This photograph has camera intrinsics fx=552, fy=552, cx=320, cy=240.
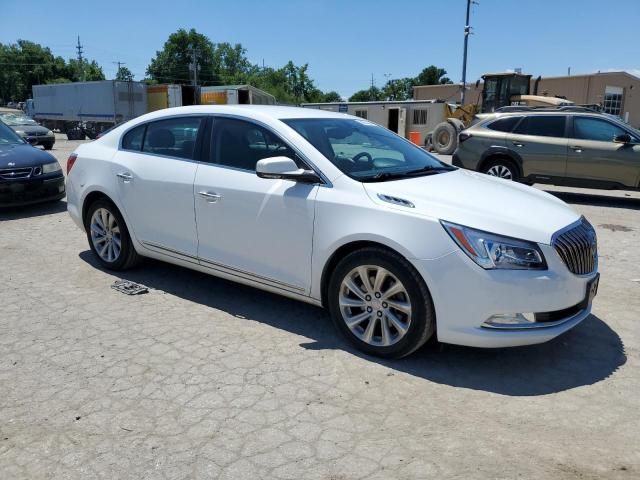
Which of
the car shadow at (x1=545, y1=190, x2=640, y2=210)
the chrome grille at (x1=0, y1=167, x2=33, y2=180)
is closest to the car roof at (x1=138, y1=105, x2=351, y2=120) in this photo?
the chrome grille at (x1=0, y1=167, x2=33, y2=180)

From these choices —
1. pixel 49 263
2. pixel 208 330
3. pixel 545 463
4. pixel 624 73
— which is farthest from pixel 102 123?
pixel 624 73

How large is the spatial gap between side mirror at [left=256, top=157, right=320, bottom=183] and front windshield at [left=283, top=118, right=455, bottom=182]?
23 centimetres

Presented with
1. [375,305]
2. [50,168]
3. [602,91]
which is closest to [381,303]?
[375,305]

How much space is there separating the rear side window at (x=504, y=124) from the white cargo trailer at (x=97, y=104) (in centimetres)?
2885

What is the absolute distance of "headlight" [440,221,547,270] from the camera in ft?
10.7

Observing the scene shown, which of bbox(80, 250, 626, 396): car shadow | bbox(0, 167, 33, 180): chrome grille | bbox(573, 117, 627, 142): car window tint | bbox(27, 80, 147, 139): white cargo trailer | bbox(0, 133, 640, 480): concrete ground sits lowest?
bbox(0, 133, 640, 480): concrete ground

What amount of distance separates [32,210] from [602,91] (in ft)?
175

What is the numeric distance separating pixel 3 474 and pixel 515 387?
9.21ft

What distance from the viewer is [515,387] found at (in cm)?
340

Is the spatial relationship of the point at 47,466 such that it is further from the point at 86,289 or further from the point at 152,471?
the point at 86,289

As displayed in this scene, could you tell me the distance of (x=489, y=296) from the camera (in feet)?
10.7

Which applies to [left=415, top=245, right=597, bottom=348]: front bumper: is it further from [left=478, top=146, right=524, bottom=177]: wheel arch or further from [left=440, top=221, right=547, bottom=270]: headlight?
[left=478, top=146, right=524, bottom=177]: wheel arch

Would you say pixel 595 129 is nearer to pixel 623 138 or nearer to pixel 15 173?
pixel 623 138

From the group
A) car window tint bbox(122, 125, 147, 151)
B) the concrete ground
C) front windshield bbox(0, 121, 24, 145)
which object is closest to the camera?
the concrete ground
